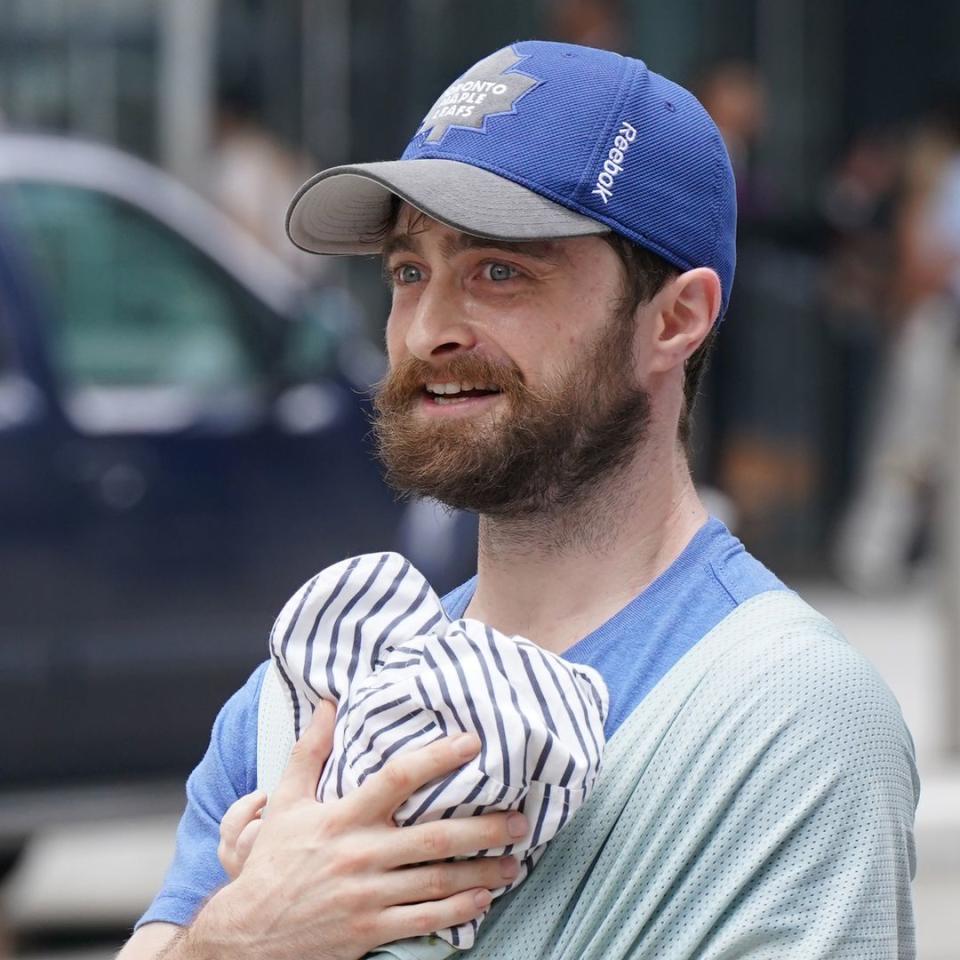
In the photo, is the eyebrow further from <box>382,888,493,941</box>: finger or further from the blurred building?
the blurred building

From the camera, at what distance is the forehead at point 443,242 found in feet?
7.01

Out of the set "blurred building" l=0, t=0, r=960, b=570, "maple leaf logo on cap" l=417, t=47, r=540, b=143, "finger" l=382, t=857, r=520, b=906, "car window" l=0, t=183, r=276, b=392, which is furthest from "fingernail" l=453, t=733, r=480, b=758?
"blurred building" l=0, t=0, r=960, b=570

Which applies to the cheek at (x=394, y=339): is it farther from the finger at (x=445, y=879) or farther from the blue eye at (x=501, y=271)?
the finger at (x=445, y=879)

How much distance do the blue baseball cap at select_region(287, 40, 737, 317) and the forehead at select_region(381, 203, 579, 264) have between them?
0.05 m

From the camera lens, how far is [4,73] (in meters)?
10.5

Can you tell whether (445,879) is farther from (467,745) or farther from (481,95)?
(481,95)

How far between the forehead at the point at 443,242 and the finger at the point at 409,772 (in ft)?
1.78

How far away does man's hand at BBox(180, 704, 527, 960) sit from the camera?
1.91 m

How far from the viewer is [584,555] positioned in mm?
2189

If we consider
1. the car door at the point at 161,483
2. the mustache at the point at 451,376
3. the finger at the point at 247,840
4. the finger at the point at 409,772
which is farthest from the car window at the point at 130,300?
the finger at the point at 409,772

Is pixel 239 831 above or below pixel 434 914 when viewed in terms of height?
above

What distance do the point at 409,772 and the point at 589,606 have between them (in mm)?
358

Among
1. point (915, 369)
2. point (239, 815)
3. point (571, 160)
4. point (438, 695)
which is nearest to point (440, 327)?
Result: point (571, 160)

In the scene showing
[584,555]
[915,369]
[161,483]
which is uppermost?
[915,369]
